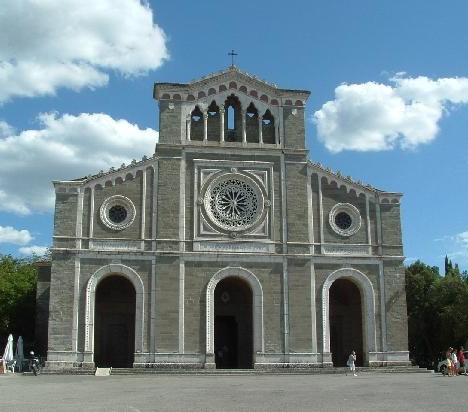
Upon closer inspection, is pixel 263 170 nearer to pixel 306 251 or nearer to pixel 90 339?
pixel 306 251

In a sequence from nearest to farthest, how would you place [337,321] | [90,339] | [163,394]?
[163,394] → [90,339] → [337,321]

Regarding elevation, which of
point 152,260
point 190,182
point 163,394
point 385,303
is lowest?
point 163,394

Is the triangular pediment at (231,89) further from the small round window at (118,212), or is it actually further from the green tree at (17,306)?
the green tree at (17,306)

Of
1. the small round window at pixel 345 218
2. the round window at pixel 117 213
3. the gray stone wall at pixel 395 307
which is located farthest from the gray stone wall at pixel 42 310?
the gray stone wall at pixel 395 307

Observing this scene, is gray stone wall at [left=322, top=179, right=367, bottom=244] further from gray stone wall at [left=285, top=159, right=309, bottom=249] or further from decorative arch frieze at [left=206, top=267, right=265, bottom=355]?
decorative arch frieze at [left=206, top=267, right=265, bottom=355]

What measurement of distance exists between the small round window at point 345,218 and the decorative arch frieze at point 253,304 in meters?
6.41

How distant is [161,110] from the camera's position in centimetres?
4238

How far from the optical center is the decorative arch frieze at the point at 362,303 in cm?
4066

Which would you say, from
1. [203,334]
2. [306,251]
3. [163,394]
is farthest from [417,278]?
[163,394]

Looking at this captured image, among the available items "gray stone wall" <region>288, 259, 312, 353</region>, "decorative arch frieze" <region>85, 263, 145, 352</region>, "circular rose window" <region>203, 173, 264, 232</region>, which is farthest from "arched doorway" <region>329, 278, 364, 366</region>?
"decorative arch frieze" <region>85, 263, 145, 352</region>

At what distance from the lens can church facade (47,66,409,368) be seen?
3912 centimetres

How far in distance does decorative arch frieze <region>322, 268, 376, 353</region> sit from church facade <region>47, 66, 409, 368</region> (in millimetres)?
86

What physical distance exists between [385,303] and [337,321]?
13.8ft

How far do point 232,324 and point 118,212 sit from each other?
10.4m
